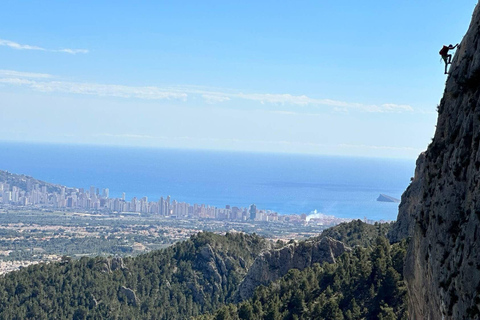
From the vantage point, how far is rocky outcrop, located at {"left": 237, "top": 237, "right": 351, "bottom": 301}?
3816 cm

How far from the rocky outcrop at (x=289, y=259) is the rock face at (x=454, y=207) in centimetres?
2597

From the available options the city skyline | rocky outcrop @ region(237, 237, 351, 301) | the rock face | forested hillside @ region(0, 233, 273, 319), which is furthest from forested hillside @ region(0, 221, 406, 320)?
the city skyline

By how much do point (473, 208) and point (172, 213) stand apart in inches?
7042

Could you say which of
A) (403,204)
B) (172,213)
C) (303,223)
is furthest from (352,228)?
(172,213)

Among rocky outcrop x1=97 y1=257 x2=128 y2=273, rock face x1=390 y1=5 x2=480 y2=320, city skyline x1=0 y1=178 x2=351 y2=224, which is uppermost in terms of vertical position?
rock face x1=390 y1=5 x2=480 y2=320

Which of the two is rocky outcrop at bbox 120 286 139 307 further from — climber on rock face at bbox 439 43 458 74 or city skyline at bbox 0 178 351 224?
city skyline at bbox 0 178 351 224

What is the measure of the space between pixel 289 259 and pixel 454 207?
2941cm

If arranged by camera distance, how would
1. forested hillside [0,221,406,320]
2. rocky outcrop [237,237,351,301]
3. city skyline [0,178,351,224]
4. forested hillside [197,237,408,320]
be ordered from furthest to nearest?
1. city skyline [0,178,351,224]
2. rocky outcrop [237,237,351,301]
3. forested hillside [0,221,406,320]
4. forested hillside [197,237,408,320]

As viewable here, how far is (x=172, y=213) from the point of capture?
18538 cm

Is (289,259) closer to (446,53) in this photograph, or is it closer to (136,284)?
(136,284)

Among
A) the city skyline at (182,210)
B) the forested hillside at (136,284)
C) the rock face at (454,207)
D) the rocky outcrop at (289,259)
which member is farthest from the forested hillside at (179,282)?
the city skyline at (182,210)

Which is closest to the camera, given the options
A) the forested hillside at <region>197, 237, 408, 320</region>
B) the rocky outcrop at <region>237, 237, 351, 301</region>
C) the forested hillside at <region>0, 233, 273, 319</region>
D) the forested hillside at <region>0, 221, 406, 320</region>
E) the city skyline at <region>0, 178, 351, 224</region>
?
the forested hillside at <region>197, 237, 408, 320</region>

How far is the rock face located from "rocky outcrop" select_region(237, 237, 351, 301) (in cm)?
2597

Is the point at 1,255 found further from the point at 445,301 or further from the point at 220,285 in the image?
the point at 445,301
